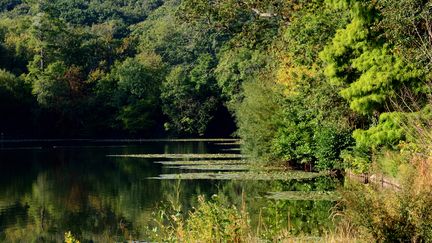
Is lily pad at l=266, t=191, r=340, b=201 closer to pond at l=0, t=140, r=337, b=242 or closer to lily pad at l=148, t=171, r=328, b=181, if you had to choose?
pond at l=0, t=140, r=337, b=242

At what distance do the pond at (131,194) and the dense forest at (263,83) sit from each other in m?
1.69

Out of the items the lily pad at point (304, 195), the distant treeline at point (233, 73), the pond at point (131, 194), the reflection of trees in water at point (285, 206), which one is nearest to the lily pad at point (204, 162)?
the pond at point (131, 194)

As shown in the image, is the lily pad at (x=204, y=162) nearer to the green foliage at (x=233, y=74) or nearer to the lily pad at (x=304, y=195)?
the lily pad at (x=304, y=195)

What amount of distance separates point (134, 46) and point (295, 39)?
68.4 m

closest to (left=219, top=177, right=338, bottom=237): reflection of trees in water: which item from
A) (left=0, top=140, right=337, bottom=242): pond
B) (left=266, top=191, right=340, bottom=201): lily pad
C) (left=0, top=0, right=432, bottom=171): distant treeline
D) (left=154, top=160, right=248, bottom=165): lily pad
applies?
(left=0, top=140, right=337, bottom=242): pond

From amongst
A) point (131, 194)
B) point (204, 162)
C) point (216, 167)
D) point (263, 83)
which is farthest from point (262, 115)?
point (131, 194)

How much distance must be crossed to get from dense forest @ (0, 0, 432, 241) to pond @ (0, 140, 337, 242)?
1689 millimetres

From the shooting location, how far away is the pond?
16.8 meters

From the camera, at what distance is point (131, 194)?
24.2 m

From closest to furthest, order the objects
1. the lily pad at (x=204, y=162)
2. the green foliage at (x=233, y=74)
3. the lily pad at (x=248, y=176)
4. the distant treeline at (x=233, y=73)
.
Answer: the distant treeline at (x=233, y=73), the lily pad at (x=248, y=176), the lily pad at (x=204, y=162), the green foliage at (x=233, y=74)

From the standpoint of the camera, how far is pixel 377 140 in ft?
68.5

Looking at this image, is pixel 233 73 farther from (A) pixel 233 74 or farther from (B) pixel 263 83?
(B) pixel 263 83

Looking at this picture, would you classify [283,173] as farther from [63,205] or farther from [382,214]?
[382,214]

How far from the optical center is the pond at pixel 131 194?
16.8m
